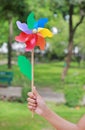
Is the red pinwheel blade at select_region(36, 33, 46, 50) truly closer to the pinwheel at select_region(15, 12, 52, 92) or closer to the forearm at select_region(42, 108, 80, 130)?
the pinwheel at select_region(15, 12, 52, 92)

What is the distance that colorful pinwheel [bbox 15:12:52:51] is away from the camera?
2.63 metres

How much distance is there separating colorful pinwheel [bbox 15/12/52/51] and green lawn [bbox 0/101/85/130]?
661 centimetres

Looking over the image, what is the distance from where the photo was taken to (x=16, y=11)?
526 inches

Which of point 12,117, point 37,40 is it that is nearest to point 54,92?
point 12,117

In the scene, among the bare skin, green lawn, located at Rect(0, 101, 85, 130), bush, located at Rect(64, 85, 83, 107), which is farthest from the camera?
bush, located at Rect(64, 85, 83, 107)

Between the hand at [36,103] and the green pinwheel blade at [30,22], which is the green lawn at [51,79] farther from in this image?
the hand at [36,103]

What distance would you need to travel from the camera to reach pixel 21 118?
1056 centimetres

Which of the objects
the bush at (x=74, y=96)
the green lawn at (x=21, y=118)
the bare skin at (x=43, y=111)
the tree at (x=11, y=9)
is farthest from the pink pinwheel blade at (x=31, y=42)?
the bush at (x=74, y=96)

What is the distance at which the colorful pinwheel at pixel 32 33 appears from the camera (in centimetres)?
263

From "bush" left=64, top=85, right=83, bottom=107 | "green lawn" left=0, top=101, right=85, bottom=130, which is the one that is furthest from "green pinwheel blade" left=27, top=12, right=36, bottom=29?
"bush" left=64, top=85, right=83, bottom=107

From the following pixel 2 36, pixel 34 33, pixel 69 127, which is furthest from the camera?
pixel 2 36

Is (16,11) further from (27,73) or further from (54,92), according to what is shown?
(27,73)

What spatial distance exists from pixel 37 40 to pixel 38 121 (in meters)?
7.67

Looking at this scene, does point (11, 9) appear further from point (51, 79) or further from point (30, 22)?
point (51, 79)
